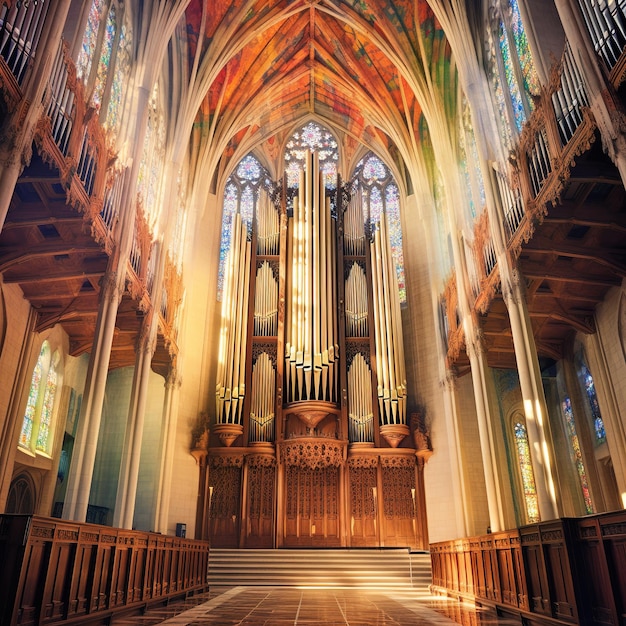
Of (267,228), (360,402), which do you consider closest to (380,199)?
(267,228)

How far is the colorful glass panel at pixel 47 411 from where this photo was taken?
16188mm

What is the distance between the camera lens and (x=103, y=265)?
1288 cm

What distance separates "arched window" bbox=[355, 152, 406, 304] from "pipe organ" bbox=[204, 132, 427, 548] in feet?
5.99

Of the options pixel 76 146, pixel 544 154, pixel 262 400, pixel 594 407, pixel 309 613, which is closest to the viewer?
pixel 309 613

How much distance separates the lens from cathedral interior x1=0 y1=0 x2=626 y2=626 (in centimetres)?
888

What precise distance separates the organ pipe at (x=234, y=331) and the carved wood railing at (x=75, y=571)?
9.11m

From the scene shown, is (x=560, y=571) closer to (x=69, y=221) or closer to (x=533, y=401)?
(x=533, y=401)

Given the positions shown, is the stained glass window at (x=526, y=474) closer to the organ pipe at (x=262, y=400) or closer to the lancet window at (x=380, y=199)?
the lancet window at (x=380, y=199)

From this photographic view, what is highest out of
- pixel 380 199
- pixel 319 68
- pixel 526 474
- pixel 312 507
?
pixel 319 68

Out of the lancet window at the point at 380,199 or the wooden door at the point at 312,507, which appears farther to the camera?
the lancet window at the point at 380,199

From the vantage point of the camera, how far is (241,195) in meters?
26.5

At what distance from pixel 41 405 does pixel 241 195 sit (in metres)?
14.1

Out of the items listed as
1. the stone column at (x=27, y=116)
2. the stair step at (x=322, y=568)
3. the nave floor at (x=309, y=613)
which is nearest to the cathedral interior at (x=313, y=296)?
the stone column at (x=27, y=116)

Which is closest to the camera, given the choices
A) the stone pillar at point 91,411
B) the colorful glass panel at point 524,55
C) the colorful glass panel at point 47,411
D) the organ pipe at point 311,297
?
the stone pillar at point 91,411
